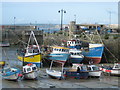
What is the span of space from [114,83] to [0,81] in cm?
895

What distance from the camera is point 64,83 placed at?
24.3 m

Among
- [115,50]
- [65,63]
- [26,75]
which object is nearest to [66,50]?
[65,63]

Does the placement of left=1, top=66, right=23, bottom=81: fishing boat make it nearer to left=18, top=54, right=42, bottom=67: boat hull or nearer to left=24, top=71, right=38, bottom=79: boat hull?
left=24, top=71, right=38, bottom=79: boat hull

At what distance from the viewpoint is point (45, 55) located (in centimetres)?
3416

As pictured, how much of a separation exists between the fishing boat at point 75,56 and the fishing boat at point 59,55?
796 mm

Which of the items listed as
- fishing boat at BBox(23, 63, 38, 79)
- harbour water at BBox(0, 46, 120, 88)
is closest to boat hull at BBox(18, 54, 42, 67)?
harbour water at BBox(0, 46, 120, 88)

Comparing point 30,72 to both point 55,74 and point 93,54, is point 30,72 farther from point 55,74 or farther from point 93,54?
point 93,54

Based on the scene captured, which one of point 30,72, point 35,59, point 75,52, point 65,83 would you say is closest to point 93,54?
point 75,52

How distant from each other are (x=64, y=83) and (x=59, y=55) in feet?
30.9

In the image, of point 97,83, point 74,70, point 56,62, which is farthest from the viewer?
point 56,62

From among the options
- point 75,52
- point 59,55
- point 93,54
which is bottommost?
point 93,54

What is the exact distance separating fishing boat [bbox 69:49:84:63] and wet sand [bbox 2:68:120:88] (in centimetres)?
829

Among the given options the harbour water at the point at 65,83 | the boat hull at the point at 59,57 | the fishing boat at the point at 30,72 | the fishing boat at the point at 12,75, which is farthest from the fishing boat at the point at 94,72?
the boat hull at the point at 59,57

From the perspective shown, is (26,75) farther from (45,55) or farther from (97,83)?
(45,55)
